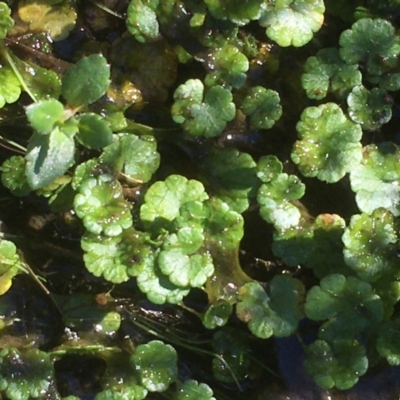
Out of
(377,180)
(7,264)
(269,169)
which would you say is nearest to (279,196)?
(269,169)

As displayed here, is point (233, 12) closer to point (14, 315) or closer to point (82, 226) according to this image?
point (82, 226)

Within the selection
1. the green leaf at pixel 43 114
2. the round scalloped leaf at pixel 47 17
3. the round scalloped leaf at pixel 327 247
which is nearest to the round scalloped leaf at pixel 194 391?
the round scalloped leaf at pixel 327 247

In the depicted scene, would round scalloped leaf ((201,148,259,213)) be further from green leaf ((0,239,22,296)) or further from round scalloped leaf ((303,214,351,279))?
green leaf ((0,239,22,296))

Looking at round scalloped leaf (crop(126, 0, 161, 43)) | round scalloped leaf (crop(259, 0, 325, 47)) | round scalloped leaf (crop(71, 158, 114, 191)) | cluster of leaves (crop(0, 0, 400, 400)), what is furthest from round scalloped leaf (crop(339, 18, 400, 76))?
round scalloped leaf (crop(71, 158, 114, 191))

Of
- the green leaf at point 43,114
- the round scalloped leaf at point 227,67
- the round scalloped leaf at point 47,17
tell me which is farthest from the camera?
the round scalloped leaf at point 47,17

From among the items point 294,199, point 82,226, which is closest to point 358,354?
point 294,199

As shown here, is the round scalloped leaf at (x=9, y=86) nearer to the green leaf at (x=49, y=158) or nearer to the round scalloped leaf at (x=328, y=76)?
the green leaf at (x=49, y=158)

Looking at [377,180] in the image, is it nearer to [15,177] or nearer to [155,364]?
[155,364]
